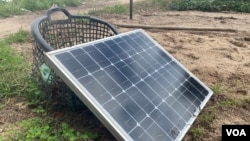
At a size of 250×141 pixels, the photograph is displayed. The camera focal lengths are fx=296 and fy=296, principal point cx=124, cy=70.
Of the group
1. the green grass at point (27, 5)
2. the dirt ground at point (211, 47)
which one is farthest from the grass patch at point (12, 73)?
the green grass at point (27, 5)

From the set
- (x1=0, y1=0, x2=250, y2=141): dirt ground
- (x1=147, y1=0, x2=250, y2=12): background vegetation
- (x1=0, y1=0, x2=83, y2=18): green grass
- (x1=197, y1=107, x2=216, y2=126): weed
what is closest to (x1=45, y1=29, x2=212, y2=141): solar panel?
(x1=197, y1=107, x2=216, y2=126): weed

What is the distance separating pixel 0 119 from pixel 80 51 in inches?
45.5

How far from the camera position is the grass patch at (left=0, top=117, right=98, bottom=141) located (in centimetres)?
262

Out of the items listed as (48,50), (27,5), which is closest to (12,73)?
(48,50)

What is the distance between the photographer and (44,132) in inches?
105

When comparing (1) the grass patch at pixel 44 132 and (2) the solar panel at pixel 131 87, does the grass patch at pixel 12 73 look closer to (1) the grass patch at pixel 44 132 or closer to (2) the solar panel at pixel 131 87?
(1) the grass patch at pixel 44 132

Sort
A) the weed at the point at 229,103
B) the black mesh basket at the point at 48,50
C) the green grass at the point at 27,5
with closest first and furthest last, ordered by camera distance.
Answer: the black mesh basket at the point at 48,50 < the weed at the point at 229,103 < the green grass at the point at 27,5

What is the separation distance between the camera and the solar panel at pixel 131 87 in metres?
2.37

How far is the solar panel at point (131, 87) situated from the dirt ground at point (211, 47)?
32 centimetres

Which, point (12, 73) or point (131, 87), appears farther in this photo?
point (12, 73)

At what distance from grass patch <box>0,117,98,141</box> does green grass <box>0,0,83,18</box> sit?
7.56 meters

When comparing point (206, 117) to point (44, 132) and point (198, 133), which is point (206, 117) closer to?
point (198, 133)

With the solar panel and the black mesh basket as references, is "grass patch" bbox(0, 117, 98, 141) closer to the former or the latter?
the black mesh basket

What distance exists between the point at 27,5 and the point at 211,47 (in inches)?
302
